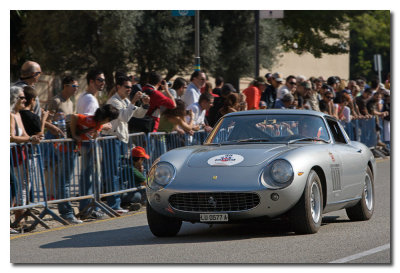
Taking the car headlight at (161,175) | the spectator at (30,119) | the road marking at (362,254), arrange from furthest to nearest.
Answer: the spectator at (30,119) < the car headlight at (161,175) < the road marking at (362,254)

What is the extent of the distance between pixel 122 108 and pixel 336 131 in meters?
3.54

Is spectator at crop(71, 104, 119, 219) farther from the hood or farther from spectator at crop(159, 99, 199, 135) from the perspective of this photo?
the hood

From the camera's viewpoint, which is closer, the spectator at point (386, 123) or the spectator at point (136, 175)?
the spectator at point (136, 175)

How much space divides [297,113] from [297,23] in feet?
92.3

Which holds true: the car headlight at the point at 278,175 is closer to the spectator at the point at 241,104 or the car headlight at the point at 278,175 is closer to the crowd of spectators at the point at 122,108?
the crowd of spectators at the point at 122,108

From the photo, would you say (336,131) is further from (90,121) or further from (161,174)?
(90,121)

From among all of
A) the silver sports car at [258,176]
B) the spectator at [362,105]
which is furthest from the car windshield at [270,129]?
the spectator at [362,105]

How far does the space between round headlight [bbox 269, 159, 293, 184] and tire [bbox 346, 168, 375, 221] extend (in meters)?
1.98

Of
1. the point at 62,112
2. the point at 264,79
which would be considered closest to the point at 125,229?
the point at 62,112

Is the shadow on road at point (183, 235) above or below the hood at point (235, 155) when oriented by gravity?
below

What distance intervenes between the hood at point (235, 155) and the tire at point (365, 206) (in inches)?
62.6

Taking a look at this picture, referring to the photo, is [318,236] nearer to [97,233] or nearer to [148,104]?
[97,233]

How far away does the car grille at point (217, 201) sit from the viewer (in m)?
8.62

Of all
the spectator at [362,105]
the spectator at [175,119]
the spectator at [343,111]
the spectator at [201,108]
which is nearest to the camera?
the spectator at [175,119]
